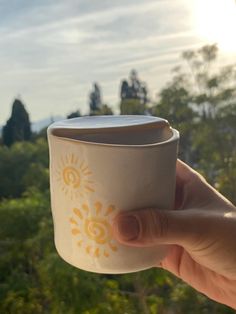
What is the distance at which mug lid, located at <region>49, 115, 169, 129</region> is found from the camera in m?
0.42

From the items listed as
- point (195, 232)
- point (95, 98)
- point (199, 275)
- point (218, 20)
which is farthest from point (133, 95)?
point (195, 232)

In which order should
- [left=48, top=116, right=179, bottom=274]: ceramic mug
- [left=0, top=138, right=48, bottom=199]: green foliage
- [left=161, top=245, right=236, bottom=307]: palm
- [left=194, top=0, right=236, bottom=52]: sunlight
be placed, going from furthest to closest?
[left=0, top=138, right=48, bottom=199]: green foliage, [left=194, top=0, right=236, bottom=52]: sunlight, [left=161, top=245, right=236, bottom=307]: palm, [left=48, top=116, right=179, bottom=274]: ceramic mug

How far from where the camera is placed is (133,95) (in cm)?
173

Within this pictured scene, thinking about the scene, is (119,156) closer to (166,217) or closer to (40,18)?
(166,217)

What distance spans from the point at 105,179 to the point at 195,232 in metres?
0.11

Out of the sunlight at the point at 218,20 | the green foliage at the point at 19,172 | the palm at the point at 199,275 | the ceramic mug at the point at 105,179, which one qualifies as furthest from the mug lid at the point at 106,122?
the green foliage at the point at 19,172

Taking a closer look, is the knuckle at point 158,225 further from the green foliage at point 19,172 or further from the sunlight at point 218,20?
the green foliage at point 19,172

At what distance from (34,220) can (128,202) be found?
1856 millimetres

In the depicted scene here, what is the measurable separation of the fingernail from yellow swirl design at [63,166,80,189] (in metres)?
0.04

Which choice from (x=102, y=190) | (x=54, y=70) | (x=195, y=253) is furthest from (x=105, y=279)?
(x=102, y=190)

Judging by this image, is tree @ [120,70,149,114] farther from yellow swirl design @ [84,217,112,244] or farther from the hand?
yellow swirl design @ [84,217,112,244]

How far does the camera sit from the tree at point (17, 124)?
1.41 meters

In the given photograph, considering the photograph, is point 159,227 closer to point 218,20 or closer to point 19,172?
point 218,20

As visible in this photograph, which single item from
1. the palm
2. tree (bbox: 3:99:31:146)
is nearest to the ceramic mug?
the palm
